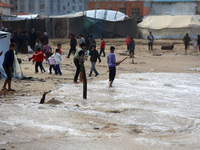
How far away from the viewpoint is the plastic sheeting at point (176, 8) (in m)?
43.9

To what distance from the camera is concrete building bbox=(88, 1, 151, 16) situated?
152 ft

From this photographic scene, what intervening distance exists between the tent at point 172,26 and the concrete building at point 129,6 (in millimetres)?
8717

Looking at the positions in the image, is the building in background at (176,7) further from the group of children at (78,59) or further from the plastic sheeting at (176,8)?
the group of children at (78,59)

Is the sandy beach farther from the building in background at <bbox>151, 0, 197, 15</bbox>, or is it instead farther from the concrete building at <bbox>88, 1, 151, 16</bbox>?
the concrete building at <bbox>88, 1, 151, 16</bbox>

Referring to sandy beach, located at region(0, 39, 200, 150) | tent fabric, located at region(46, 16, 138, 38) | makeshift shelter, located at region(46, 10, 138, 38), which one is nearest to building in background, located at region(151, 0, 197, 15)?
makeshift shelter, located at region(46, 10, 138, 38)

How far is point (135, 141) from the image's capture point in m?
6.49

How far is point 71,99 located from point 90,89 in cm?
187

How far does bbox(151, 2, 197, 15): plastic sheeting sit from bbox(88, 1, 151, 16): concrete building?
1.54 metres

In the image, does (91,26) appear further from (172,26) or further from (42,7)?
(42,7)

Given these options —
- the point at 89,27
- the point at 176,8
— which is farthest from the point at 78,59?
the point at 176,8

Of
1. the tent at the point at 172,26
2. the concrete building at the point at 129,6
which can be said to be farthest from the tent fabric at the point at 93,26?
the concrete building at the point at 129,6

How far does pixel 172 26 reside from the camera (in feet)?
117

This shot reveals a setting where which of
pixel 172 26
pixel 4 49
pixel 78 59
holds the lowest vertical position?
pixel 78 59

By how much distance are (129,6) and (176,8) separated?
6.44 m
